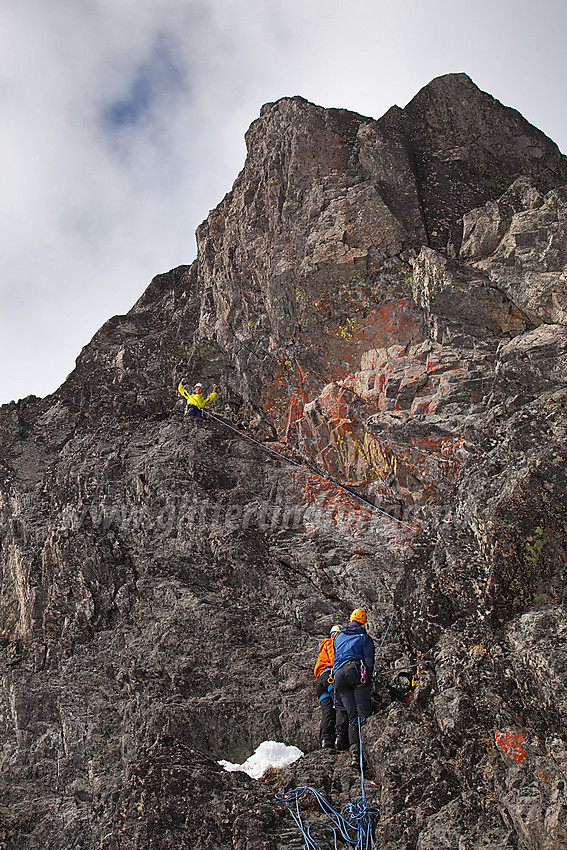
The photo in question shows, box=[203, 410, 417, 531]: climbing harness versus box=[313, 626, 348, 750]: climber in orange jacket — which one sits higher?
box=[203, 410, 417, 531]: climbing harness

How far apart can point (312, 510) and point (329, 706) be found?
3842 millimetres

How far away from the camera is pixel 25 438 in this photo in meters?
Result: 13.8

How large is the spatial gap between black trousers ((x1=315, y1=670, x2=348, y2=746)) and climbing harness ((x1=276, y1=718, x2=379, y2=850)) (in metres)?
1.05

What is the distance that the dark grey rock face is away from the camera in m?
6.50

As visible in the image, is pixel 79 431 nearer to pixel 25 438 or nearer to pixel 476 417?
pixel 25 438

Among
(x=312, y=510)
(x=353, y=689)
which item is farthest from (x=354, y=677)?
(x=312, y=510)

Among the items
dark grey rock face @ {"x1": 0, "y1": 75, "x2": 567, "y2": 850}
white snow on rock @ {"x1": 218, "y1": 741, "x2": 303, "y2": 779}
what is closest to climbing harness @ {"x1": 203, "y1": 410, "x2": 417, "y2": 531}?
dark grey rock face @ {"x1": 0, "y1": 75, "x2": 567, "y2": 850}

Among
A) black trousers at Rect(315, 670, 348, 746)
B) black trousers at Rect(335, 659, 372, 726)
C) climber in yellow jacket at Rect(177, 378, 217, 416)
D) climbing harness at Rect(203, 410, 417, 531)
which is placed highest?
climber in yellow jacket at Rect(177, 378, 217, 416)

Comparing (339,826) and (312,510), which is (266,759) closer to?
(339,826)

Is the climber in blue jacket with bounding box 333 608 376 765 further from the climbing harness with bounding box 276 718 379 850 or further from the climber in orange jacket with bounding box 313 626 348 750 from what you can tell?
the climbing harness with bounding box 276 718 379 850

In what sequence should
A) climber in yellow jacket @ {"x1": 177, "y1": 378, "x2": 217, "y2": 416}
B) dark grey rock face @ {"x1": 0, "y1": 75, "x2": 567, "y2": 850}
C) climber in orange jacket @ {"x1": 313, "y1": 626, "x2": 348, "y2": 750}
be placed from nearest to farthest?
dark grey rock face @ {"x1": 0, "y1": 75, "x2": 567, "y2": 850}, climber in orange jacket @ {"x1": 313, "y1": 626, "x2": 348, "y2": 750}, climber in yellow jacket @ {"x1": 177, "y1": 378, "x2": 217, "y2": 416}

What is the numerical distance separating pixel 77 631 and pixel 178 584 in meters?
1.88

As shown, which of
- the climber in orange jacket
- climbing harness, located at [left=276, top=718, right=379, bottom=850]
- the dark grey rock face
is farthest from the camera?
the climber in orange jacket

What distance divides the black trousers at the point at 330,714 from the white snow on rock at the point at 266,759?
433 millimetres
